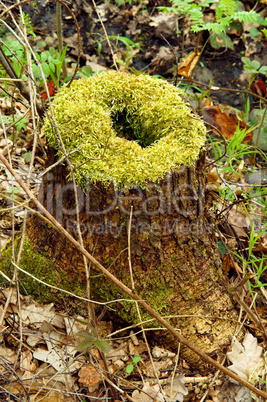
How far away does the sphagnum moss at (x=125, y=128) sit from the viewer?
71.6 inches

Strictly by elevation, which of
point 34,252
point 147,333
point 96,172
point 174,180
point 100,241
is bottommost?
point 147,333

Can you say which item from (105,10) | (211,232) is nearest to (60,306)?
(211,232)

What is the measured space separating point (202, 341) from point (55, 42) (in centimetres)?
407

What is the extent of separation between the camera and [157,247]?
196cm

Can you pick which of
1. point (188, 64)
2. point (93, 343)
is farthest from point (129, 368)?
point (188, 64)

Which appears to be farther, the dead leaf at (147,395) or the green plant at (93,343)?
the dead leaf at (147,395)

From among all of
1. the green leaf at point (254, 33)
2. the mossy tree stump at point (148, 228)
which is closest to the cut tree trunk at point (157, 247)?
the mossy tree stump at point (148, 228)

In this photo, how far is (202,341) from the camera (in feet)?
7.06

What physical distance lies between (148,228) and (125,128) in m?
0.74

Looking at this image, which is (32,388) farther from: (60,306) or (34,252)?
(34,252)

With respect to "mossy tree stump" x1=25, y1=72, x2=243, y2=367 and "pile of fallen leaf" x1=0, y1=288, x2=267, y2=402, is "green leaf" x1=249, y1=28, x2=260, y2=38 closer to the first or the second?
"mossy tree stump" x1=25, y1=72, x2=243, y2=367

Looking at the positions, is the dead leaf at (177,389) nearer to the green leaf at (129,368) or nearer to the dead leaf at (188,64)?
the green leaf at (129,368)

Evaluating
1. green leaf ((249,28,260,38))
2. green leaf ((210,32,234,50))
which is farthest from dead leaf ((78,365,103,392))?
green leaf ((249,28,260,38))

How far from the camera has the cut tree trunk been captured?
1.87 m
